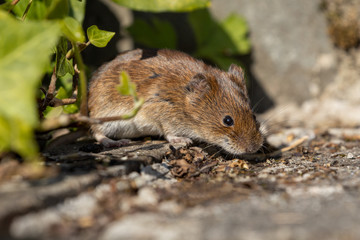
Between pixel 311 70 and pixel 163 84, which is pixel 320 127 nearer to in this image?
pixel 311 70

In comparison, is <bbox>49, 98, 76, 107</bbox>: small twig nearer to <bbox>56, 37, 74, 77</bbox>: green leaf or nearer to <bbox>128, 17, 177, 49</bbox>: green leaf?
<bbox>56, 37, 74, 77</bbox>: green leaf

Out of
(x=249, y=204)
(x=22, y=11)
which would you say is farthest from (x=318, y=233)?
(x=22, y=11)

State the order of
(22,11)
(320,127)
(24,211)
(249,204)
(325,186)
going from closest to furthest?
1. (24,211)
2. (249,204)
3. (325,186)
4. (22,11)
5. (320,127)

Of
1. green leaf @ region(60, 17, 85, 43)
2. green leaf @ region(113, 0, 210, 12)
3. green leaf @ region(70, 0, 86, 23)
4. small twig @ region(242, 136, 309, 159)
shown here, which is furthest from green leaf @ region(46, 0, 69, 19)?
small twig @ region(242, 136, 309, 159)

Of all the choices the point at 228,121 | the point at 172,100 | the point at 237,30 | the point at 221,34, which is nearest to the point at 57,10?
the point at 172,100

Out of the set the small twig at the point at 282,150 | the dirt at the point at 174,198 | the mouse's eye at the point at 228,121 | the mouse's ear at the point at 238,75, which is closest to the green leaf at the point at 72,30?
the dirt at the point at 174,198

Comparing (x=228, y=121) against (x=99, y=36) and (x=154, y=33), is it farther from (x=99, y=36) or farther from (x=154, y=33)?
(x=154, y=33)

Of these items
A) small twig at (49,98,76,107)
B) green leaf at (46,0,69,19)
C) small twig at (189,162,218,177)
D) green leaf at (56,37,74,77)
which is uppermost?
green leaf at (46,0,69,19)
